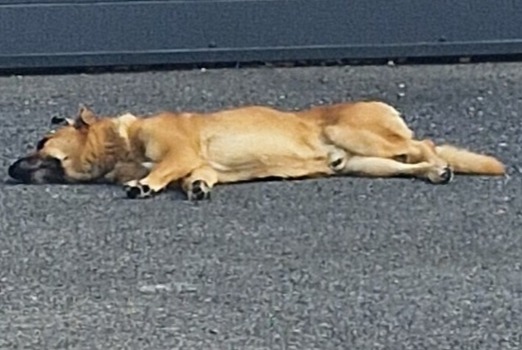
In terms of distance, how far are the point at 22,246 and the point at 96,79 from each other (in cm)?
405

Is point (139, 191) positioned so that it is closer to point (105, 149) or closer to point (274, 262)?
point (105, 149)

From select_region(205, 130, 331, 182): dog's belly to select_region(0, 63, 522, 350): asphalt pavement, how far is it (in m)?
0.09

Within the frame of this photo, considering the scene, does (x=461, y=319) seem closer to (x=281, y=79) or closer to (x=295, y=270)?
(x=295, y=270)

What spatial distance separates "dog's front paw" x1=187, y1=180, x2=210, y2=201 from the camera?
7582 millimetres

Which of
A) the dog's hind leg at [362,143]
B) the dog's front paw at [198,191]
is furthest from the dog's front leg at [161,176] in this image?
the dog's hind leg at [362,143]

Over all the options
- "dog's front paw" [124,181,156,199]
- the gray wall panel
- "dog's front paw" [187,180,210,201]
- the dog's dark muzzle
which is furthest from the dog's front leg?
the gray wall panel

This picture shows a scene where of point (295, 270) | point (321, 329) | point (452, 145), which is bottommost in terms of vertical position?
point (321, 329)

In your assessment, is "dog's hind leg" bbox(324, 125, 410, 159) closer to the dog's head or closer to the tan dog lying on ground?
the tan dog lying on ground

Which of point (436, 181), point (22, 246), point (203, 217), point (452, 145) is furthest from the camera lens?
point (452, 145)

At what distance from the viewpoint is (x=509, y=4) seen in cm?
1084

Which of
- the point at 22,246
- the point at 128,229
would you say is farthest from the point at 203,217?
the point at 22,246

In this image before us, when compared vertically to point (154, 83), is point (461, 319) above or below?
below

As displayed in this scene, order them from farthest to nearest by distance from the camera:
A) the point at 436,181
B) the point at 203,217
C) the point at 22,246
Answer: the point at 436,181 → the point at 203,217 → the point at 22,246

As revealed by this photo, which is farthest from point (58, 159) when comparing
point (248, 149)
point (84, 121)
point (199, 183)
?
point (248, 149)
